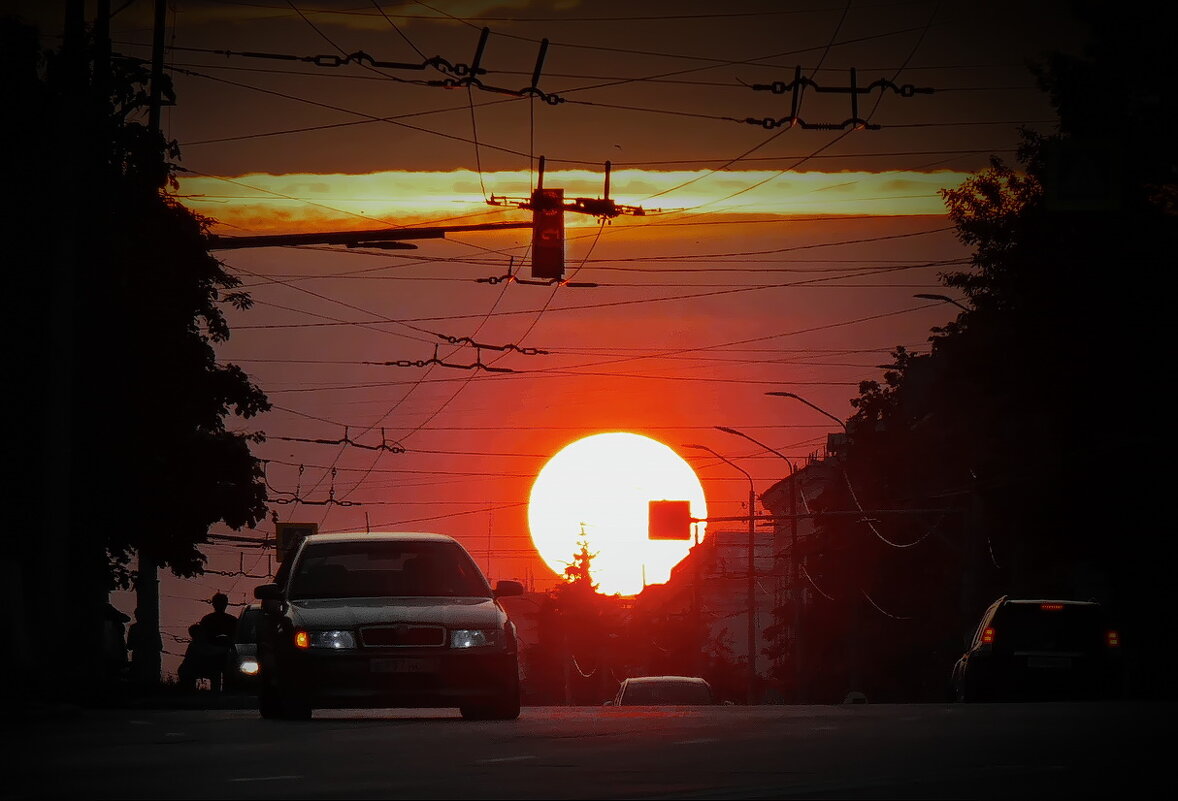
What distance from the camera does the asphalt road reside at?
1012 centimetres

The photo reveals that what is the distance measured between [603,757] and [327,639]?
19.6ft

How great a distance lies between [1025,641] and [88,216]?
44.6ft

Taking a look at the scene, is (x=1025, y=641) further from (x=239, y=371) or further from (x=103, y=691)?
(x=239, y=371)

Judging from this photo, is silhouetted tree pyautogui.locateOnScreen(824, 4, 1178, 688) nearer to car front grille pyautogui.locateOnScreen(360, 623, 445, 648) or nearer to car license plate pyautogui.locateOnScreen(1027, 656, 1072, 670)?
car license plate pyautogui.locateOnScreen(1027, 656, 1072, 670)

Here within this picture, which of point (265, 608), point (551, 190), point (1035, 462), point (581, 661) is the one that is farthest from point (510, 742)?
point (581, 661)

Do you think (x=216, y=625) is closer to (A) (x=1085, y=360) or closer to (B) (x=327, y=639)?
(B) (x=327, y=639)

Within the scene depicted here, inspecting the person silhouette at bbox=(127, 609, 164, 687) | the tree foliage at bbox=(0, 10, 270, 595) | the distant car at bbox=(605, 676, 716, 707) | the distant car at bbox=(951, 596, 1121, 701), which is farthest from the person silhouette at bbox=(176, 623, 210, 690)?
the distant car at bbox=(951, 596, 1121, 701)

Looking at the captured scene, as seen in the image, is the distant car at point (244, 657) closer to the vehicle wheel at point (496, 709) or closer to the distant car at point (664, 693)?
the distant car at point (664, 693)

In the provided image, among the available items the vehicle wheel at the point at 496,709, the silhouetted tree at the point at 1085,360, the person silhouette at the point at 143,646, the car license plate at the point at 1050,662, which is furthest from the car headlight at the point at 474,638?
the person silhouette at the point at 143,646

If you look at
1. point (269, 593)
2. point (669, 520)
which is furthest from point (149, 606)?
point (669, 520)

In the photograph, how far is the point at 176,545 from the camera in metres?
36.9

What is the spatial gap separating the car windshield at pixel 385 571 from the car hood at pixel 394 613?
1.19 ft

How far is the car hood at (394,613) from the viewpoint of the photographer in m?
18.0

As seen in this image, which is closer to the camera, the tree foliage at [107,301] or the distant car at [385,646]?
the distant car at [385,646]
